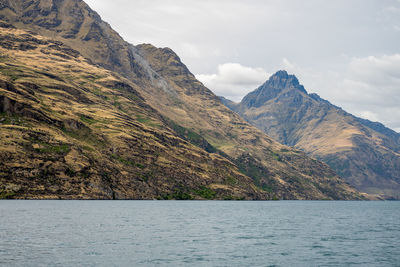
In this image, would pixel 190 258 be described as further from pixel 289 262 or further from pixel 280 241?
pixel 280 241

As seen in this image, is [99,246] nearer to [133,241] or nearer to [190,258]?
[133,241]

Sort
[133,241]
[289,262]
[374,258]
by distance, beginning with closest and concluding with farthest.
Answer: [289,262] < [374,258] < [133,241]

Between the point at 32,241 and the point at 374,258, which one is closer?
the point at 374,258

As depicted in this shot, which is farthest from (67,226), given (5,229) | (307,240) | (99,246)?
(307,240)

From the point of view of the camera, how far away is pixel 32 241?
71.0 m

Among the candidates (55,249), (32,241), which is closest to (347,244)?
(55,249)

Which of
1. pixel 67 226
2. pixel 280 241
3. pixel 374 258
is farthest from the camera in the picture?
pixel 67 226

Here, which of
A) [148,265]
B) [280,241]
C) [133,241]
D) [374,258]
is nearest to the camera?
[148,265]

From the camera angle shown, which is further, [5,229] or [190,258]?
[5,229]

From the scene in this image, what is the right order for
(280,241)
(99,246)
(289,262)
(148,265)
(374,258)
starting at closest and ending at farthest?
(148,265), (289,262), (374,258), (99,246), (280,241)

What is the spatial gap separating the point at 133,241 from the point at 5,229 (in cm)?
3434

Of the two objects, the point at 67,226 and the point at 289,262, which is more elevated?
the point at 289,262

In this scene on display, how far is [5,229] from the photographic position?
286 ft

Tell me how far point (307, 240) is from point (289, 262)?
2922cm
